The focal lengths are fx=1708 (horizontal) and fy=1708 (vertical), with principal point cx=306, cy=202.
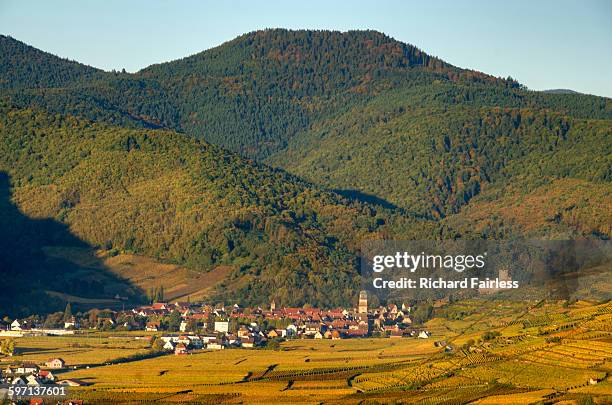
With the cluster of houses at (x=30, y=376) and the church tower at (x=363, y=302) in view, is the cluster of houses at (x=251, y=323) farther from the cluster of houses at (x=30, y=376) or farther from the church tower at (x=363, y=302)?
A: the cluster of houses at (x=30, y=376)

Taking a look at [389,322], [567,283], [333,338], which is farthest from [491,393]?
[389,322]

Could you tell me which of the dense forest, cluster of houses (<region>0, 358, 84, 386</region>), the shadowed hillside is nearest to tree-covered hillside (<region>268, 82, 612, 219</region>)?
the dense forest

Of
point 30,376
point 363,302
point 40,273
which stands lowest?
point 363,302

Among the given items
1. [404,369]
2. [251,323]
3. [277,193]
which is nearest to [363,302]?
[251,323]

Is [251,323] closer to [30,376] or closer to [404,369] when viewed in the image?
[404,369]

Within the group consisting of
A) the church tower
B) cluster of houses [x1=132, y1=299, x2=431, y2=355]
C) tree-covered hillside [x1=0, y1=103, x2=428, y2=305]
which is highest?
tree-covered hillside [x1=0, y1=103, x2=428, y2=305]

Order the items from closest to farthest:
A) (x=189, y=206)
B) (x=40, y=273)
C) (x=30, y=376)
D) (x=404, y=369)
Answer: (x=30, y=376)
(x=404, y=369)
(x=40, y=273)
(x=189, y=206)

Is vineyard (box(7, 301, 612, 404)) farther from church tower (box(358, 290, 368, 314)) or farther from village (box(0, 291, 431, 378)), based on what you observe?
church tower (box(358, 290, 368, 314))

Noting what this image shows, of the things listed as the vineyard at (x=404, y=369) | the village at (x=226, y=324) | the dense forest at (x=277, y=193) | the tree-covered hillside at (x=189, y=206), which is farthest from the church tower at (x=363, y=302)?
the vineyard at (x=404, y=369)

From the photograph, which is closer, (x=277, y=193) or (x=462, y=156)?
(x=277, y=193)

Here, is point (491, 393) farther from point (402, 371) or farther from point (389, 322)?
point (389, 322)
